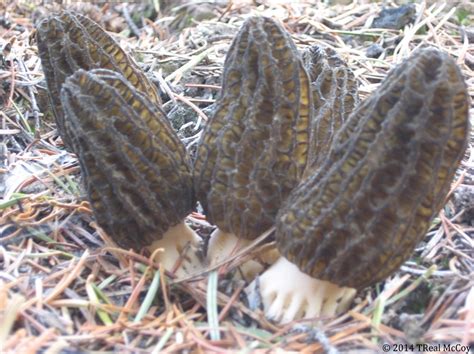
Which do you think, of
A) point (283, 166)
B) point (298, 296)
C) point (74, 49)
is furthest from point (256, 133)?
point (74, 49)

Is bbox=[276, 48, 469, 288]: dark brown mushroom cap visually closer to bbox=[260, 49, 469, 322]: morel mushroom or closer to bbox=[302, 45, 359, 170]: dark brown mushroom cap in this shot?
bbox=[260, 49, 469, 322]: morel mushroom

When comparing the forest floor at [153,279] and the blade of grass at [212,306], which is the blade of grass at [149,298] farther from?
the blade of grass at [212,306]

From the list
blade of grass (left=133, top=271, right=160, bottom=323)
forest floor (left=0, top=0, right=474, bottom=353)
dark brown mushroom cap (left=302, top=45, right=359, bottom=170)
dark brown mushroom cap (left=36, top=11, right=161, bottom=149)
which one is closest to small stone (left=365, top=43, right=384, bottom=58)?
forest floor (left=0, top=0, right=474, bottom=353)

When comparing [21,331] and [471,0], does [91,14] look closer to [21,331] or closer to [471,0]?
[471,0]

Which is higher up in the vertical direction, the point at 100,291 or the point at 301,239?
the point at 301,239

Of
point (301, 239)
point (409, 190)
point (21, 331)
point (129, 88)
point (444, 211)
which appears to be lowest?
point (444, 211)

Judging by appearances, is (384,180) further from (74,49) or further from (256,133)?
(74,49)

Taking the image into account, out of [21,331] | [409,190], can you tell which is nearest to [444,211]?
[409,190]
